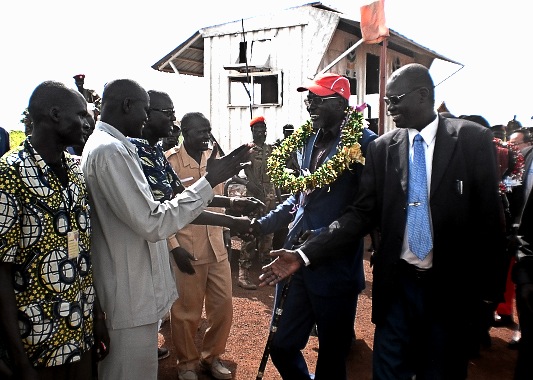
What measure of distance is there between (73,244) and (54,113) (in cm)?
62

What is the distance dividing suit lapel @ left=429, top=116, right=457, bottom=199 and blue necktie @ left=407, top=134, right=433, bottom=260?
7 cm

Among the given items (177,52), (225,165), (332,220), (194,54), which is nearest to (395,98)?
(332,220)

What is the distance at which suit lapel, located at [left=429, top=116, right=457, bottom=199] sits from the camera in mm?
2832

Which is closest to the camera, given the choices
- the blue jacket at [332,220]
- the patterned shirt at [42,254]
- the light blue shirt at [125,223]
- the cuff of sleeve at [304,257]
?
the patterned shirt at [42,254]

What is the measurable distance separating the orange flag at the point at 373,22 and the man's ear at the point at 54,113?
784cm

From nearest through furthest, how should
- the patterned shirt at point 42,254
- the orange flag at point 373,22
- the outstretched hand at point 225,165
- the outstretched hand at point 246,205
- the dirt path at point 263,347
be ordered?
the patterned shirt at point 42,254, the outstretched hand at point 225,165, the outstretched hand at point 246,205, the dirt path at point 263,347, the orange flag at point 373,22

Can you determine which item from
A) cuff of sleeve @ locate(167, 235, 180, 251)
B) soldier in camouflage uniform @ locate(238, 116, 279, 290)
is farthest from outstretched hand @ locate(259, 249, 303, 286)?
soldier in camouflage uniform @ locate(238, 116, 279, 290)

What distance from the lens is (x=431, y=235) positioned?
9.34ft

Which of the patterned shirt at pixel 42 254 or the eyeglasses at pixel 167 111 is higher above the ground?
the eyeglasses at pixel 167 111

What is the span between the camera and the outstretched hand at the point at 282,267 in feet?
10.6

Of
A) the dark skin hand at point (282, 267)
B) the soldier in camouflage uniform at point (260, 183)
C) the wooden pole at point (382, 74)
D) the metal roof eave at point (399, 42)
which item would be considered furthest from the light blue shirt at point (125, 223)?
the metal roof eave at point (399, 42)

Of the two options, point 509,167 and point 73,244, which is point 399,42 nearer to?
point 509,167

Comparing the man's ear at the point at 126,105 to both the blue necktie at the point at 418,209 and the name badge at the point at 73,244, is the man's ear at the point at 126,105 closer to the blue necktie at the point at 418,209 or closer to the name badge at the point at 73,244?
the name badge at the point at 73,244

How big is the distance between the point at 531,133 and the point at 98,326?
8.23m
